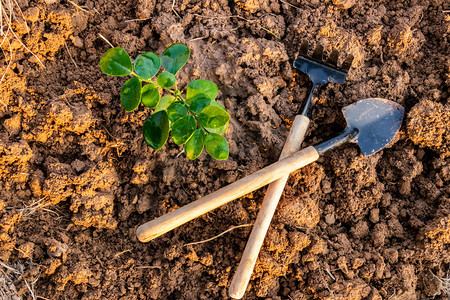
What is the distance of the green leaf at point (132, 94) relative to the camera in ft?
5.90

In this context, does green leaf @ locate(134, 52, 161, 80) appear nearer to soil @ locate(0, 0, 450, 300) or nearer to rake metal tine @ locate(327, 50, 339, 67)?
soil @ locate(0, 0, 450, 300)

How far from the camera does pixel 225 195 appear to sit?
192cm

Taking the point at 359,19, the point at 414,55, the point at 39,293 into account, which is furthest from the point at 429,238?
the point at 39,293

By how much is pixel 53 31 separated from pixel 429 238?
2.29 metres

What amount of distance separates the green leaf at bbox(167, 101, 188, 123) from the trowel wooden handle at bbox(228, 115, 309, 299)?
611 mm

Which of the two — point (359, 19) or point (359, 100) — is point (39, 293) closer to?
point (359, 100)

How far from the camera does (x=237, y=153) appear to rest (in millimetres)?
2176

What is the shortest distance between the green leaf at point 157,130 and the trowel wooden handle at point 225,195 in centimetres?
34

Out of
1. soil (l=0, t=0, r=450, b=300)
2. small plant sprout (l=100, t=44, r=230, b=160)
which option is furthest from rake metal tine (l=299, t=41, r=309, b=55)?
small plant sprout (l=100, t=44, r=230, b=160)

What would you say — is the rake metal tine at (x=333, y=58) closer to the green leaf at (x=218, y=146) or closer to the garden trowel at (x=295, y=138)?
the garden trowel at (x=295, y=138)

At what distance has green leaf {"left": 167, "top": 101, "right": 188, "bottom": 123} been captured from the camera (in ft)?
5.95

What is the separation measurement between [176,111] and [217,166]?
1.43ft

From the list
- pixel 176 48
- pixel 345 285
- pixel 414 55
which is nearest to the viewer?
pixel 176 48

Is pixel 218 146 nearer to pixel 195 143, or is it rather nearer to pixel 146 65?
pixel 195 143
